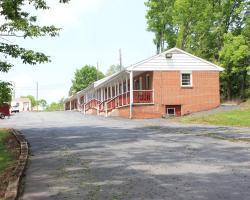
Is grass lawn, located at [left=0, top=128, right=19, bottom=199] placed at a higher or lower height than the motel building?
lower

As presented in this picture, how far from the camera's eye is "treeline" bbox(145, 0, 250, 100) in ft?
141

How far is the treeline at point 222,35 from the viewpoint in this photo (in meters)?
43.1

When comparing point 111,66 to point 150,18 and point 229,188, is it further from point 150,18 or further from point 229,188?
point 229,188

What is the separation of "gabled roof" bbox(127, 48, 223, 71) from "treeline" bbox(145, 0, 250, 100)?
4778 mm

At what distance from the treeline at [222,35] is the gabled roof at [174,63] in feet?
15.7

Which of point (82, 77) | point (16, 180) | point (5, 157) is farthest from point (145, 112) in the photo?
point (82, 77)

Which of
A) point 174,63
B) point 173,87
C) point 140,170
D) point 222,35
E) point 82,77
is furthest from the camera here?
point 82,77

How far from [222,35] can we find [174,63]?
12.6 metres

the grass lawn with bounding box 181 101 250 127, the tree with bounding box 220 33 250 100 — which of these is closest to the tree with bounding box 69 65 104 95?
the tree with bounding box 220 33 250 100

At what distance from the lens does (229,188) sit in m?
7.97

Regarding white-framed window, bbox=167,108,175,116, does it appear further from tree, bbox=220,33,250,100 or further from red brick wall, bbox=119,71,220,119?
tree, bbox=220,33,250,100

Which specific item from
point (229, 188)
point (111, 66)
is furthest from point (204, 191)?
point (111, 66)

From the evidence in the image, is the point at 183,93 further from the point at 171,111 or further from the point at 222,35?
the point at 222,35

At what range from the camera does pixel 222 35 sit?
4838 centimetres
